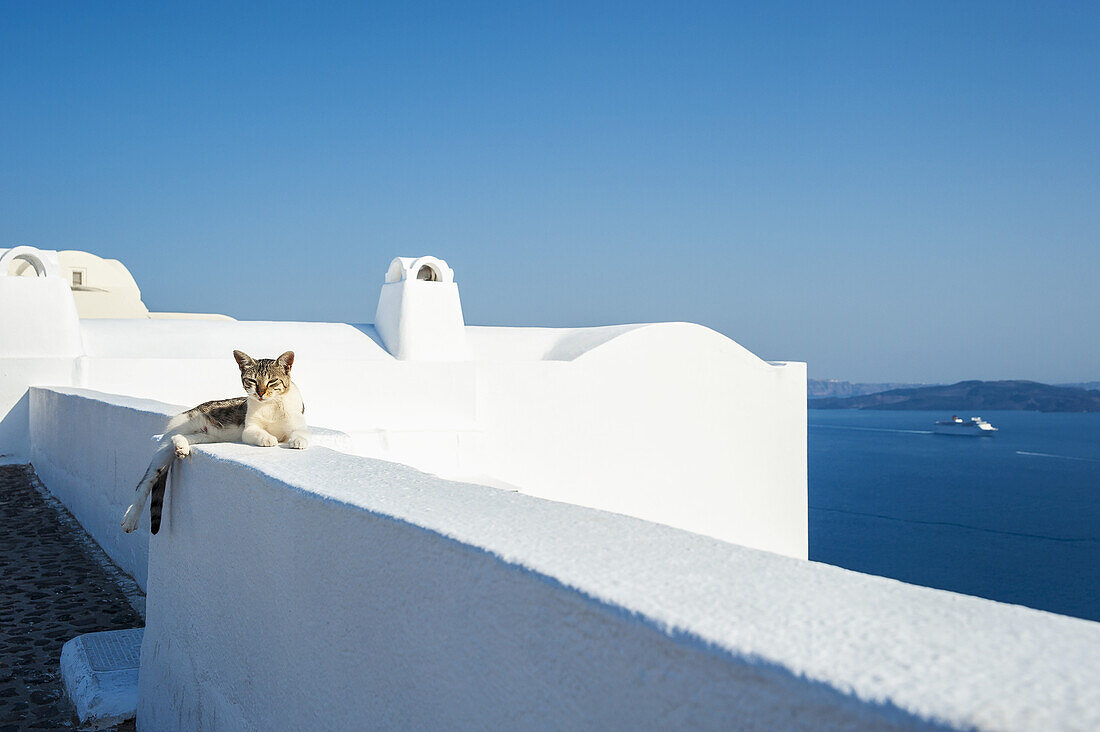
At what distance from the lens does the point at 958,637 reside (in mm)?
962

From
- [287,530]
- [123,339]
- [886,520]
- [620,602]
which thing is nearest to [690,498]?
[123,339]

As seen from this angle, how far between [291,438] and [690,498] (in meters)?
11.1

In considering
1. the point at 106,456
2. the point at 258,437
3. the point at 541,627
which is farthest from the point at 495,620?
the point at 106,456

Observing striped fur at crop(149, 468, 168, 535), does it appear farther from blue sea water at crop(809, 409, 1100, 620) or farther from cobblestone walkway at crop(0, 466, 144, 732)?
blue sea water at crop(809, 409, 1100, 620)

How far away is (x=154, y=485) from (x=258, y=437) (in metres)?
0.49

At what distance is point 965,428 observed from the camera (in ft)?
346

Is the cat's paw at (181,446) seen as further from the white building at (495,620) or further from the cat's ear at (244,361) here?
the cat's ear at (244,361)

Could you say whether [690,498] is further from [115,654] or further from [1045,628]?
[1045,628]

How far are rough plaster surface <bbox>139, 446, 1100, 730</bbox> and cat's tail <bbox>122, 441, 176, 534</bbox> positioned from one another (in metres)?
0.58

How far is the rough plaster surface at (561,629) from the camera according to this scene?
875 millimetres

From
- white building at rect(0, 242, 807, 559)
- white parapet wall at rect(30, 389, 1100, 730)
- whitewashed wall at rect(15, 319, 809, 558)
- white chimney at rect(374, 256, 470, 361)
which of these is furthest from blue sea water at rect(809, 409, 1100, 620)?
white parapet wall at rect(30, 389, 1100, 730)

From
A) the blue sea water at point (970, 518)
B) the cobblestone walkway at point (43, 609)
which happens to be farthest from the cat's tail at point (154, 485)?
the blue sea water at point (970, 518)

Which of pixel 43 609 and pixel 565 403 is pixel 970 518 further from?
pixel 43 609

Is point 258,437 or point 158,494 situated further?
point 158,494
